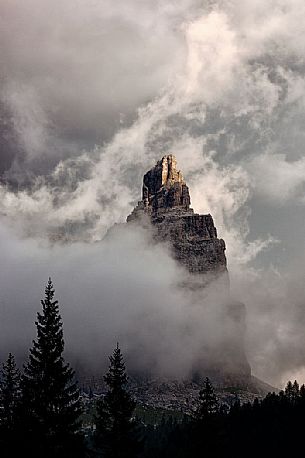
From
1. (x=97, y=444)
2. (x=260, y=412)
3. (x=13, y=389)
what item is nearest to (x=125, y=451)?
(x=97, y=444)

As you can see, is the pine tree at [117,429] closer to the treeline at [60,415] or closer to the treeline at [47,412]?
the treeline at [60,415]

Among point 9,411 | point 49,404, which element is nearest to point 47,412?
point 49,404

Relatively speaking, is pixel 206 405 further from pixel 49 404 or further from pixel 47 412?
pixel 47 412

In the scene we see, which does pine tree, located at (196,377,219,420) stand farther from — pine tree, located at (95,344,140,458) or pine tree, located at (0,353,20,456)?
pine tree, located at (0,353,20,456)

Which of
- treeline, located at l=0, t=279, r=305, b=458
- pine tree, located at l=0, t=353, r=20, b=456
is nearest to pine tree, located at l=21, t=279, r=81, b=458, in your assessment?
treeline, located at l=0, t=279, r=305, b=458

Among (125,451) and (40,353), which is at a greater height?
(40,353)

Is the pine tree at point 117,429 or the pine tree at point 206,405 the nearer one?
the pine tree at point 117,429

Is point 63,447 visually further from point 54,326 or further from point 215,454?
point 215,454

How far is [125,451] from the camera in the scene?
61.9 metres

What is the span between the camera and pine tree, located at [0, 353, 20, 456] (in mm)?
52562

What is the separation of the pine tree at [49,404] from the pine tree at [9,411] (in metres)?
1.81

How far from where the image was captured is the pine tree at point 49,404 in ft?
172

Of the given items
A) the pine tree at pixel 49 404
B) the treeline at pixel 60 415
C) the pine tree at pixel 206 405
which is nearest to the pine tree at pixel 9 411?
the treeline at pixel 60 415

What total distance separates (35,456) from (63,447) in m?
2.64
